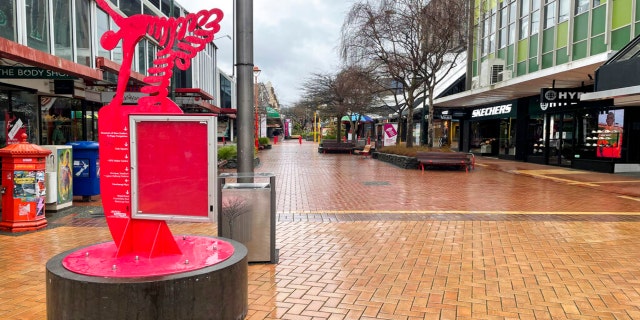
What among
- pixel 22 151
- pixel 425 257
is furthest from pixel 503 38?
pixel 22 151

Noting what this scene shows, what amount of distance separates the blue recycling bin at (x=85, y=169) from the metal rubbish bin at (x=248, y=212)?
5.44 metres

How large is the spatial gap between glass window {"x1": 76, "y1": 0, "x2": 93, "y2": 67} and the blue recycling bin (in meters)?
5.48

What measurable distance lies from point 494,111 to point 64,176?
2333 cm

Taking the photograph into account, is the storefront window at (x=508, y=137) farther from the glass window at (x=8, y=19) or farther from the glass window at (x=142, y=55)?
the glass window at (x=8, y=19)

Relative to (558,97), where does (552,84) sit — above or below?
above

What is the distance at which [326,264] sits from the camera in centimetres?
546

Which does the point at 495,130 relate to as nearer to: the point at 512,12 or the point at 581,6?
the point at 512,12

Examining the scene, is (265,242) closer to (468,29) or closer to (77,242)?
(77,242)

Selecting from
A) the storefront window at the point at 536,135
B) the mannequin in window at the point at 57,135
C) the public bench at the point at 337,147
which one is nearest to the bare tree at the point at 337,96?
the public bench at the point at 337,147

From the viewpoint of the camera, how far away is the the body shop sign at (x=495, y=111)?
965 inches

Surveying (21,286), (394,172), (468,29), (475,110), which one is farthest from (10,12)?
(475,110)

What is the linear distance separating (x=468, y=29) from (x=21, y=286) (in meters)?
19.8

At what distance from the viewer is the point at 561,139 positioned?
2002 cm

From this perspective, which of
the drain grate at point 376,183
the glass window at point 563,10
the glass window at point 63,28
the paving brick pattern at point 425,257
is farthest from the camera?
the glass window at point 563,10
